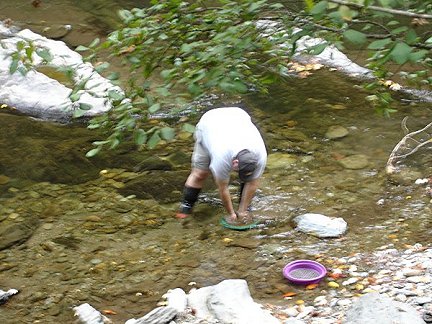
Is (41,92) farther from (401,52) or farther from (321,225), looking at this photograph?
(401,52)

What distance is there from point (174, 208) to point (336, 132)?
239cm

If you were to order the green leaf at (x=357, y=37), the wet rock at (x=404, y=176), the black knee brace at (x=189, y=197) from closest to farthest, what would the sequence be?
the green leaf at (x=357, y=37) → the black knee brace at (x=189, y=197) → the wet rock at (x=404, y=176)

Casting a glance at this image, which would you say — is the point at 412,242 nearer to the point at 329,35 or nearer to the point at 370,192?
the point at 370,192

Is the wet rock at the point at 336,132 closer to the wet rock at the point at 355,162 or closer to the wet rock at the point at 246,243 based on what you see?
the wet rock at the point at 355,162

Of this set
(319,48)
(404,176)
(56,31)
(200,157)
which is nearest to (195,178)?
(200,157)

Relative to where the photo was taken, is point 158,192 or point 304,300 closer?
point 304,300

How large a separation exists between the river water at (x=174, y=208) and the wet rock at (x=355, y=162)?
3cm

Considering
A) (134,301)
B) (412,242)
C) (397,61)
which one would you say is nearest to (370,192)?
(412,242)

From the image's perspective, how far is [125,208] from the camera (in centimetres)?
692

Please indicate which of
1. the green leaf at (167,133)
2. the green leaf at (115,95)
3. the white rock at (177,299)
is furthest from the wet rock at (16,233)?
the green leaf at (167,133)

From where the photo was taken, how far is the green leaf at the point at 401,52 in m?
2.09

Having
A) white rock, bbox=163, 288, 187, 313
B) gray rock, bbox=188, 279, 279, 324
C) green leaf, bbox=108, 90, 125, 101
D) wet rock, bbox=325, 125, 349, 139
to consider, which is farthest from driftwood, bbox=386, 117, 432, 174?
green leaf, bbox=108, 90, 125, 101

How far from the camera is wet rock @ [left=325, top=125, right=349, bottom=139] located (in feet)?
26.6

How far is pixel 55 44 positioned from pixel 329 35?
824cm
